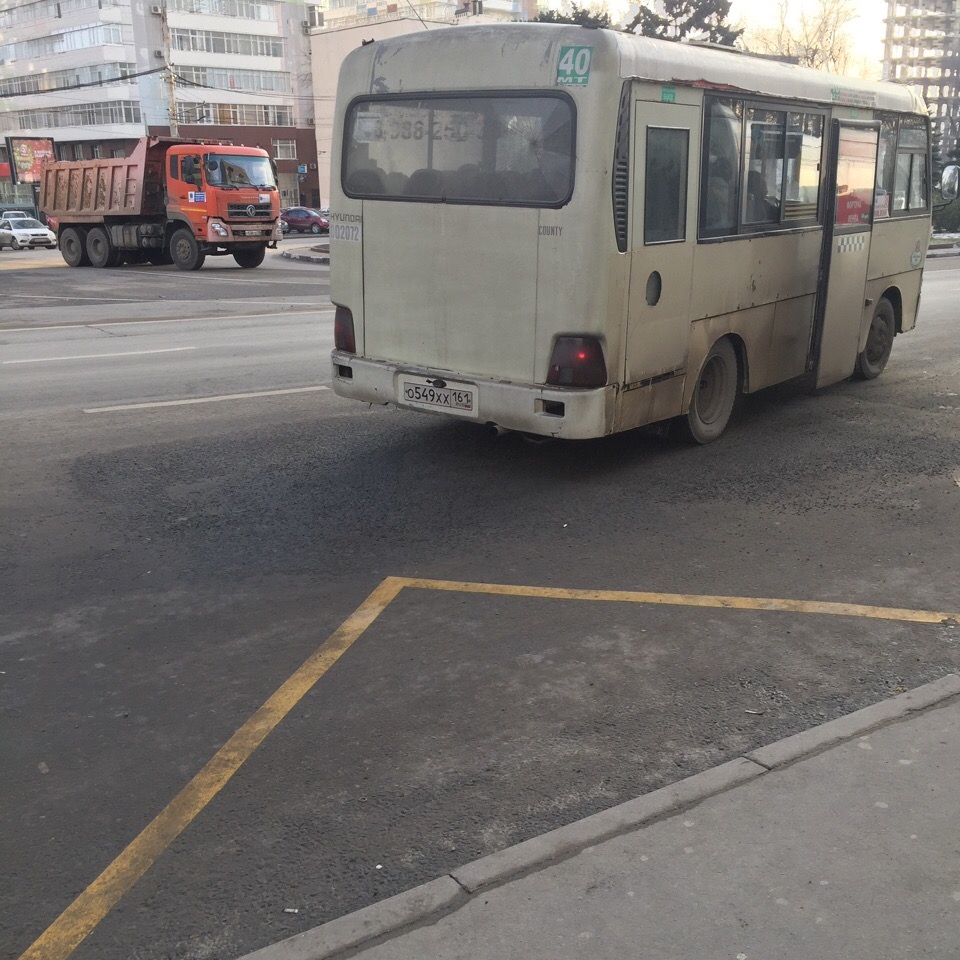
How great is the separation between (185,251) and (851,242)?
23342 millimetres

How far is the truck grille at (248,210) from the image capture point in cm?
2884

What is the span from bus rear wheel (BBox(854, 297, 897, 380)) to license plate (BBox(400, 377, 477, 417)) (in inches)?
212

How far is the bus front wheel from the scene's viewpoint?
8594mm

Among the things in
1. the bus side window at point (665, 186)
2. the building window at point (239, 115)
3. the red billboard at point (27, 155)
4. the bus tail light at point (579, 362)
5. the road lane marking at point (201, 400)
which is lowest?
the road lane marking at point (201, 400)

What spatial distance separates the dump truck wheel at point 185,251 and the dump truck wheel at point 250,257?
125 cm

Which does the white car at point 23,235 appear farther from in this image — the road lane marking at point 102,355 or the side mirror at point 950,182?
the side mirror at point 950,182

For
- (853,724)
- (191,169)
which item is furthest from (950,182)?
(191,169)

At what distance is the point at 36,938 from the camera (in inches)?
122

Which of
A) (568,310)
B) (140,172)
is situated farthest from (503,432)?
(140,172)

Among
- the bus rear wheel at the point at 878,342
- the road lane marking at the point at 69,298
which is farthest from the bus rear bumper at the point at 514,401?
the road lane marking at the point at 69,298

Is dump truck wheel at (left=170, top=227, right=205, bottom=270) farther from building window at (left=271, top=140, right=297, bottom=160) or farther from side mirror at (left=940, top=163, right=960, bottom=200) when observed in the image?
building window at (left=271, top=140, right=297, bottom=160)

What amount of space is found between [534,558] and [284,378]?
246 inches

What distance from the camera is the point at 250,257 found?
31.1 m

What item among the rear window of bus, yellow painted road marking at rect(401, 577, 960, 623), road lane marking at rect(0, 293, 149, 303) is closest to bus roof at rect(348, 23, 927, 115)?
the rear window of bus
